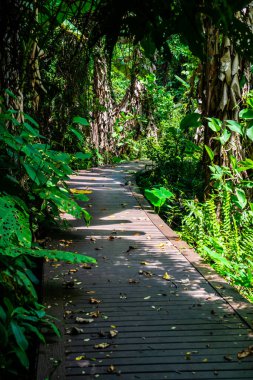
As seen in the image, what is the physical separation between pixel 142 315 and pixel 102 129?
11.2m

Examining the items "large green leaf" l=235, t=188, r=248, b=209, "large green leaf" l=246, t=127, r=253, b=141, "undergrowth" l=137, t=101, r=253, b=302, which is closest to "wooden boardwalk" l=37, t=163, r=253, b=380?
"undergrowth" l=137, t=101, r=253, b=302

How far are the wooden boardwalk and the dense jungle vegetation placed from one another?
0.76 feet

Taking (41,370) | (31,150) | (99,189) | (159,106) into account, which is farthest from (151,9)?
(159,106)

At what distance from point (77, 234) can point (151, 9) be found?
15.1 ft

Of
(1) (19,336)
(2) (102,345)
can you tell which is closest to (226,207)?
(2) (102,345)

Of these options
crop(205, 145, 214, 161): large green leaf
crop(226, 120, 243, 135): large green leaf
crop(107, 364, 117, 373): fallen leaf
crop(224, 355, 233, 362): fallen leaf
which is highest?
crop(226, 120, 243, 135): large green leaf

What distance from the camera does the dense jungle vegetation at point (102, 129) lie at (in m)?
1.52

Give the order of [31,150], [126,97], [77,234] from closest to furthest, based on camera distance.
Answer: [31,150], [77,234], [126,97]

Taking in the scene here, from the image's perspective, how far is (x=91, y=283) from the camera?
4195 millimetres

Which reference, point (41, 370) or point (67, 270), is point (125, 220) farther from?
point (41, 370)

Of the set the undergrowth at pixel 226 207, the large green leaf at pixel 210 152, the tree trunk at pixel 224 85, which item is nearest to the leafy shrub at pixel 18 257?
the undergrowth at pixel 226 207

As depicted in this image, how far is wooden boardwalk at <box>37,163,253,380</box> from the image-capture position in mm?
2812

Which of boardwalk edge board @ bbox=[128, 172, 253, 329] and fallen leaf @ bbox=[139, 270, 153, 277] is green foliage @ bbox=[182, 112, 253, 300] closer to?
boardwalk edge board @ bbox=[128, 172, 253, 329]

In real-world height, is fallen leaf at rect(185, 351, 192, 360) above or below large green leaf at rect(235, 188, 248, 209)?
below
